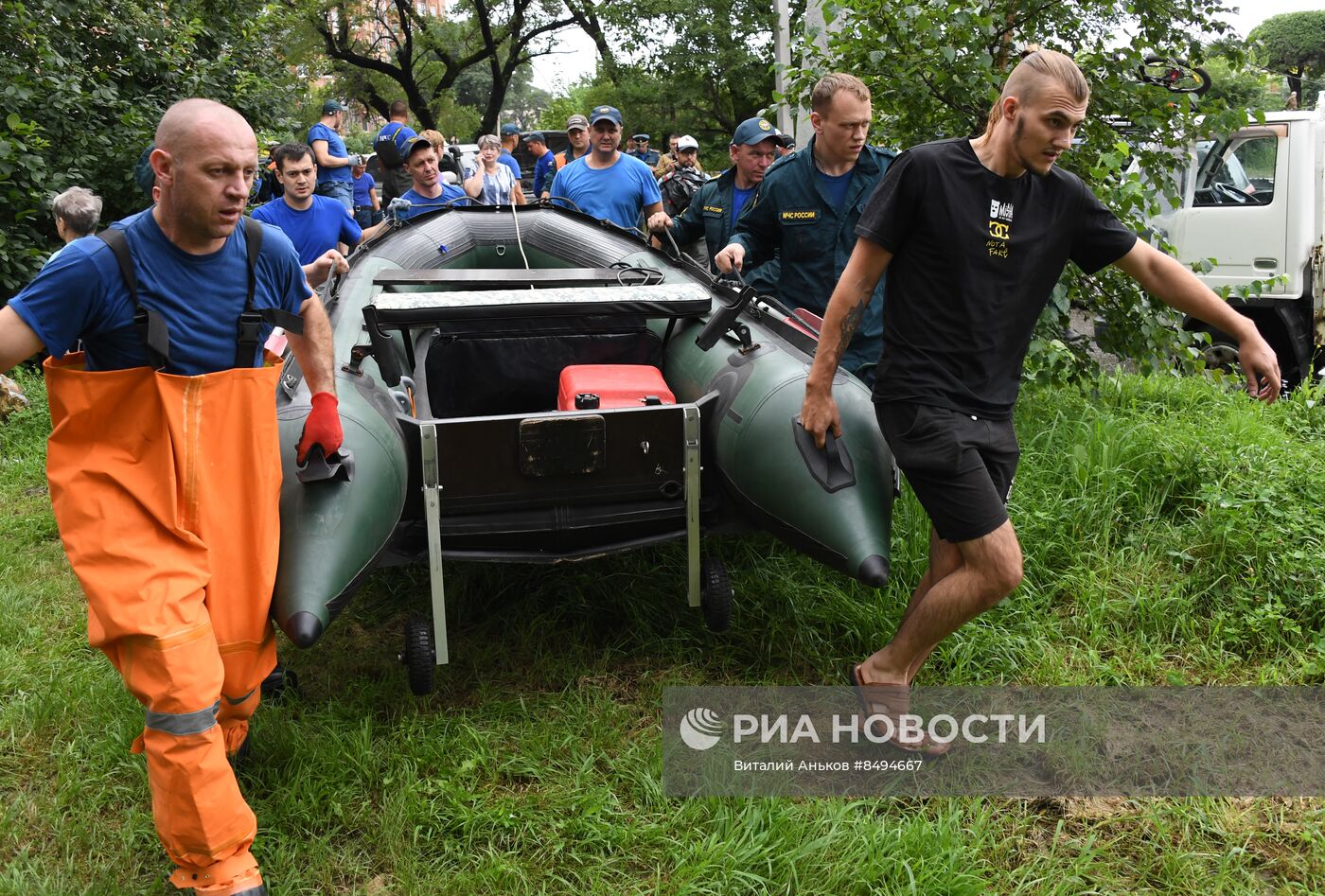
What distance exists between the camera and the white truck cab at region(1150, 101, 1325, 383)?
245 inches

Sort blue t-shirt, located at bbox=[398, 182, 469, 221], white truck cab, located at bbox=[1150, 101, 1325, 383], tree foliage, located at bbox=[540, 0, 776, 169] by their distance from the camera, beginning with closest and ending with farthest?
blue t-shirt, located at bbox=[398, 182, 469, 221], white truck cab, located at bbox=[1150, 101, 1325, 383], tree foliage, located at bbox=[540, 0, 776, 169]

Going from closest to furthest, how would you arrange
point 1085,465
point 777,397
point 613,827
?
point 613,827, point 777,397, point 1085,465

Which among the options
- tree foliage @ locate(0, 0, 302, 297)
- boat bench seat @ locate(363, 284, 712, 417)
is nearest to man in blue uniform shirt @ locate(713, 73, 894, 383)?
boat bench seat @ locate(363, 284, 712, 417)

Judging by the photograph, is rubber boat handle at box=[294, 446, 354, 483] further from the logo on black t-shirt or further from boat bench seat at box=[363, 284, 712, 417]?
the logo on black t-shirt

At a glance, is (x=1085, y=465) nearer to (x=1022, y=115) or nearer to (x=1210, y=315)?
(x=1210, y=315)

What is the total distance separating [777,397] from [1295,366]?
4805 millimetres

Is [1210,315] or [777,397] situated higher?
[1210,315]

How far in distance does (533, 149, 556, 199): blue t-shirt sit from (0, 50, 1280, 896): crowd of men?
8.45m

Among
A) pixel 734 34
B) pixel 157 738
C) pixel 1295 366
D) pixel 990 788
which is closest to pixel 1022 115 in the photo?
pixel 990 788

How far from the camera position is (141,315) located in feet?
7.59

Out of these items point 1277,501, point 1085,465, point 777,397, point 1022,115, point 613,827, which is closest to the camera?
point 1022,115

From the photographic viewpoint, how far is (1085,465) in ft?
14.2

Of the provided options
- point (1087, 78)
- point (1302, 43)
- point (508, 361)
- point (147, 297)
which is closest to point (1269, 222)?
point (1087, 78)

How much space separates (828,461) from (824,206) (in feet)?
4.58
